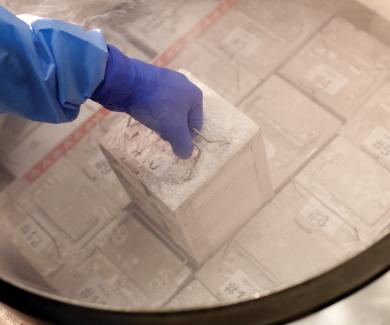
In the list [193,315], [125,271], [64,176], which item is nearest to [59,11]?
[64,176]

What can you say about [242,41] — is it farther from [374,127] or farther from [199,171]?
[199,171]

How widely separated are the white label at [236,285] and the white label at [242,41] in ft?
1.44

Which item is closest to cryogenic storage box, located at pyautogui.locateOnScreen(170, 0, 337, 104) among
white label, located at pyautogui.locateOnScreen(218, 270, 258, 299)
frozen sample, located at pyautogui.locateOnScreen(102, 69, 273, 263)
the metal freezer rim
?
frozen sample, located at pyautogui.locateOnScreen(102, 69, 273, 263)

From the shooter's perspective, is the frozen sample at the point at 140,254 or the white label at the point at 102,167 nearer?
the frozen sample at the point at 140,254

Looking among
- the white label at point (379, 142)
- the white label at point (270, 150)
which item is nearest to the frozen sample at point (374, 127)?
the white label at point (379, 142)

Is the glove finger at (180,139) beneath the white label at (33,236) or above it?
above

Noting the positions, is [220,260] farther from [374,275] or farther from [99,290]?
[374,275]

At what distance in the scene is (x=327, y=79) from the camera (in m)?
1.06

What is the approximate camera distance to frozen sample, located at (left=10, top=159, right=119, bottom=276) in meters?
0.99

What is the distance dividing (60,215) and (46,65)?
1.28 feet

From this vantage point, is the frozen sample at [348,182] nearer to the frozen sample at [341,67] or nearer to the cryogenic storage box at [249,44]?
the frozen sample at [341,67]

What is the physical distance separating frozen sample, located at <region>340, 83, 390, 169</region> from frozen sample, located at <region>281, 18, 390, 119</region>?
0.05 ft

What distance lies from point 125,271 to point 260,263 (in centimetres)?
22

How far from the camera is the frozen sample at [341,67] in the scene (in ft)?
3.38
